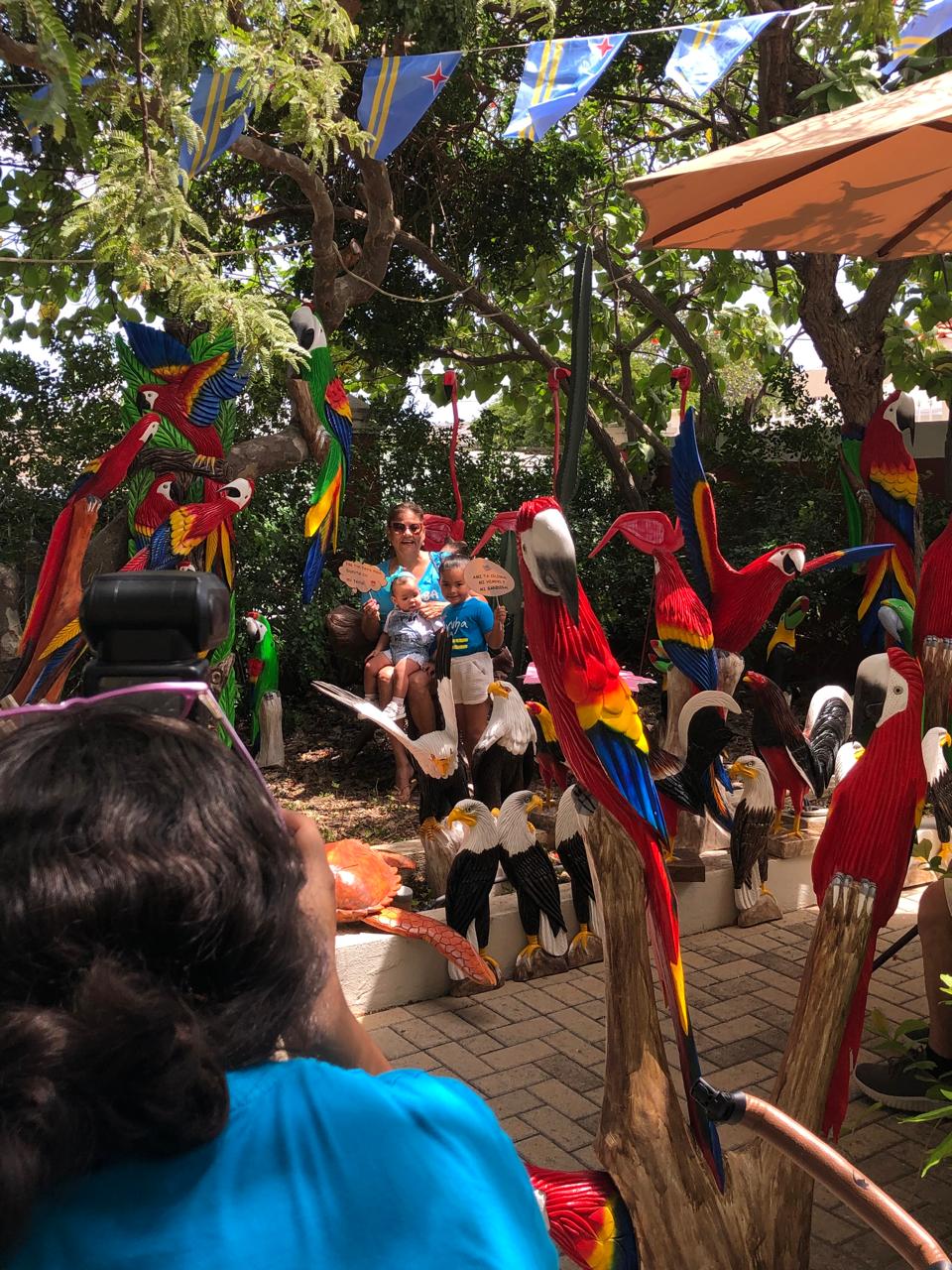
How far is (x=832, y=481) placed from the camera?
28.7ft

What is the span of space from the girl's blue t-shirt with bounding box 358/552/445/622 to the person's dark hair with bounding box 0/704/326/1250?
487 cm

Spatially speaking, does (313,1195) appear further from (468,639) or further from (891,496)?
(891,496)

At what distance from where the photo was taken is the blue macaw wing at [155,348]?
4.96 metres

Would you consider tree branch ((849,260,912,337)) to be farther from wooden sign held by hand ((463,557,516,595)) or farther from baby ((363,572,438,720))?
wooden sign held by hand ((463,557,516,595))

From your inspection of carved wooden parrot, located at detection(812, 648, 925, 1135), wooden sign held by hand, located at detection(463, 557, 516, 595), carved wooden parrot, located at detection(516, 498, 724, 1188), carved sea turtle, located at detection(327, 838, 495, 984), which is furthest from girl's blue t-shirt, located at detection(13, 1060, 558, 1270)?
wooden sign held by hand, located at detection(463, 557, 516, 595)

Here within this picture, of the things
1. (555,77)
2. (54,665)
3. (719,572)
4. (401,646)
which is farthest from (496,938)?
(555,77)

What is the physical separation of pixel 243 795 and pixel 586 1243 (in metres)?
1.53

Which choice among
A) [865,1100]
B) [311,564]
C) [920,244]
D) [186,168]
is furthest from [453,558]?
[865,1100]

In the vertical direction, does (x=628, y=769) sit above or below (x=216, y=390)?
below

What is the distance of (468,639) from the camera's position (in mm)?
5168

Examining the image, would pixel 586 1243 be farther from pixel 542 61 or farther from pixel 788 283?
pixel 788 283

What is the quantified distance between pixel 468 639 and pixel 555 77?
2459 mm

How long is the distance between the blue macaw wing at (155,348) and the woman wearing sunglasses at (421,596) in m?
1.38

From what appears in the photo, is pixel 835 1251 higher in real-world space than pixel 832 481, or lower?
lower
